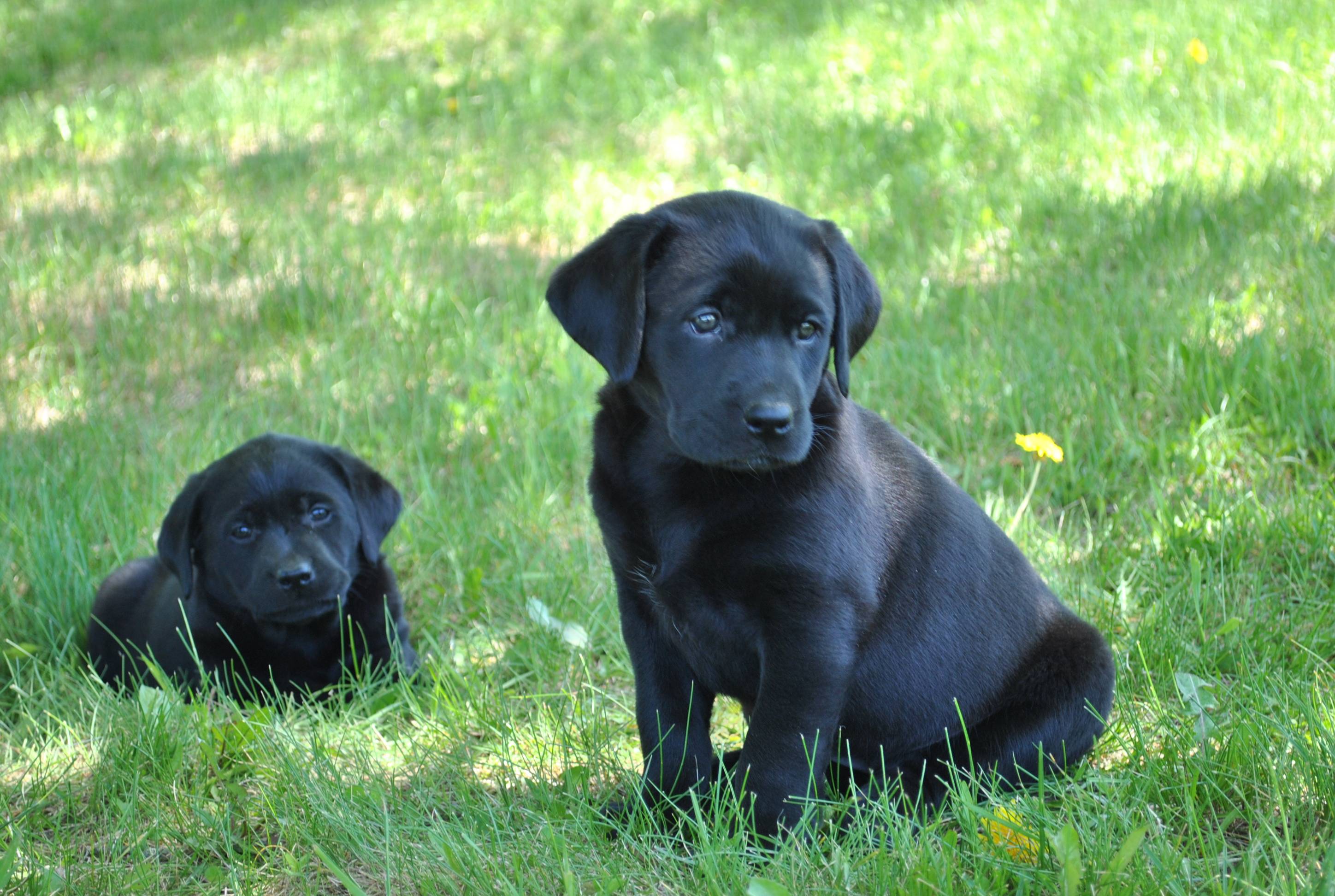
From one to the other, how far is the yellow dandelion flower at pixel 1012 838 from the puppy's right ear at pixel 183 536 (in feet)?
7.96

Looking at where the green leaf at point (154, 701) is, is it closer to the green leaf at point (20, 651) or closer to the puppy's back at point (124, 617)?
the puppy's back at point (124, 617)

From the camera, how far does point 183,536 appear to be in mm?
3566

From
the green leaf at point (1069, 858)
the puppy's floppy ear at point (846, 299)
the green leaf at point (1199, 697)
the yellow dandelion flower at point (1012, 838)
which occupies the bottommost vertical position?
the green leaf at point (1199, 697)

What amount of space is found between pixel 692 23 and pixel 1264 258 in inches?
236

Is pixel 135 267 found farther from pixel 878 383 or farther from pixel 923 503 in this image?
pixel 923 503

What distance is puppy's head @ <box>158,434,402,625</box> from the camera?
11.6 feet

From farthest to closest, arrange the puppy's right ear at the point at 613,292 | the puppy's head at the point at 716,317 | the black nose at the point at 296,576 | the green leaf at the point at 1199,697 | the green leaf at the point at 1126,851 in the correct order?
1. the black nose at the point at 296,576
2. the green leaf at the point at 1199,697
3. the puppy's right ear at the point at 613,292
4. the puppy's head at the point at 716,317
5. the green leaf at the point at 1126,851

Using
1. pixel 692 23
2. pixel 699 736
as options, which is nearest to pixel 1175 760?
pixel 699 736

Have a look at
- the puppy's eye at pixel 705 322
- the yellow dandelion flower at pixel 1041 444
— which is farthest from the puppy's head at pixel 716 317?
the yellow dandelion flower at pixel 1041 444

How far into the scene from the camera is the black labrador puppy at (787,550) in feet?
7.74

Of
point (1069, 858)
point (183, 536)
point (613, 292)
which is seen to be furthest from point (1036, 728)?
point (183, 536)

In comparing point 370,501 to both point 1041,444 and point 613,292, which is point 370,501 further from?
point 1041,444

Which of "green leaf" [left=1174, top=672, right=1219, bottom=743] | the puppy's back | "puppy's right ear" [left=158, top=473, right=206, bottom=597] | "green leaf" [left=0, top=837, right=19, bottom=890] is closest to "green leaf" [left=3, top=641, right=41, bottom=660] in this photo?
the puppy's back

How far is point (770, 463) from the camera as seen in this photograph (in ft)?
7.54
